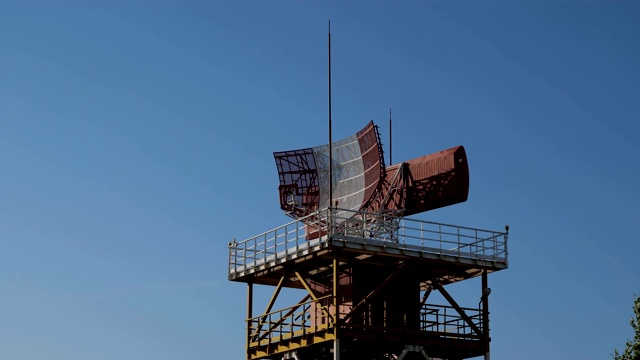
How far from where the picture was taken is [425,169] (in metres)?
75.0

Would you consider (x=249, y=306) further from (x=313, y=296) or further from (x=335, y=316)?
(x=335, y=316)

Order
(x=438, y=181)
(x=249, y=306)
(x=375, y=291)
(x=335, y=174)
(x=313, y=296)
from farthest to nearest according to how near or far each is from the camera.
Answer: (x=335, y=174) → (x=249, y=306) → (x=438, y=181) → (x=313, y=296) → (x=375, y=291)

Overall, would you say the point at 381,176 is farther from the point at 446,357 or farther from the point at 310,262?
the point at 446,357

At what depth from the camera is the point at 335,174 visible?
257 ft

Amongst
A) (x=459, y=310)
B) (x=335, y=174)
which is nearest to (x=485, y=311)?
(x=459, y=310)

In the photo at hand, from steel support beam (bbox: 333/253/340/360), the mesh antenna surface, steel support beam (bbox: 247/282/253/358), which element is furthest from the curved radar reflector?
steel support beam (bbox: 333/253/340/360)

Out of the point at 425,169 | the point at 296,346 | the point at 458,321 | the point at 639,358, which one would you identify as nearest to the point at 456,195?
the point at 425,169

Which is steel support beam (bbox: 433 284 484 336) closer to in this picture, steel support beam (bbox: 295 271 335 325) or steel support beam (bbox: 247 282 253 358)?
steel support beam (bbox: 295 271 335 325)

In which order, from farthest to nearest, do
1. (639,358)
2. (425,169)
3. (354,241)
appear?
(639,358) < (425,169) < (354,241)

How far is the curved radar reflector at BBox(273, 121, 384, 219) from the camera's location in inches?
2936

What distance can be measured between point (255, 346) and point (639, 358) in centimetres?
2472

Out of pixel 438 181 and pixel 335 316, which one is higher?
pixel 438 181

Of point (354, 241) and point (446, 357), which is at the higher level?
point (354, 241)

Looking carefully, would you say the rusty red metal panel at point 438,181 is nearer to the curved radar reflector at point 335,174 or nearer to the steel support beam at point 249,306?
the curved radar reflector at point 335,174
